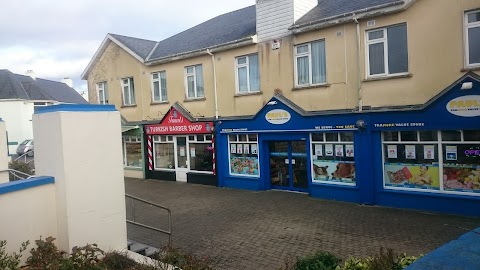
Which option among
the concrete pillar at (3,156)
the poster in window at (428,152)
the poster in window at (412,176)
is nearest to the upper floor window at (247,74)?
the poster in window at (412,176)

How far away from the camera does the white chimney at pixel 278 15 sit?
13.2m

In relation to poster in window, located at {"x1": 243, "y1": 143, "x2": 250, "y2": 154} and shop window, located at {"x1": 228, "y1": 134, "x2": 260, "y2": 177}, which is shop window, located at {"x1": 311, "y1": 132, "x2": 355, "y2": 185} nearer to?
shop window, located at {"x1": 228, "y1": 134, "x2": 260, "y2": 177}

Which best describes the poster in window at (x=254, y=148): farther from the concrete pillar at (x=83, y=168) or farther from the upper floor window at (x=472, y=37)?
the concrete pillar at (x=83, y=168)

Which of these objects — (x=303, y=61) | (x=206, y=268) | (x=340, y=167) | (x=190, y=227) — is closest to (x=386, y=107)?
(x=340, y=167)

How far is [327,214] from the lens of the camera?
1066 centimetres

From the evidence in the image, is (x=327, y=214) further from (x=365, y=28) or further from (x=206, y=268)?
(x=206, y=268)

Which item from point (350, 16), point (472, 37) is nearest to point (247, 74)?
point (350, 16)

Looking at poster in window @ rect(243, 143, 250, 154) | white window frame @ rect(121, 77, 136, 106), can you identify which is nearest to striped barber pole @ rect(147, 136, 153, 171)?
white window frame @ rect(121, 77, 136, 106)

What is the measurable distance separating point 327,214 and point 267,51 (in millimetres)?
6321

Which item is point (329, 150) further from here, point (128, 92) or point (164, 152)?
point (128, 92)

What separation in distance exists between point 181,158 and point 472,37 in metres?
12.2

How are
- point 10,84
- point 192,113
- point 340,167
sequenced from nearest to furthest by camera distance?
point 340,167 < point 192,113 < point 10,84

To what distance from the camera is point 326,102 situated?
484 inches

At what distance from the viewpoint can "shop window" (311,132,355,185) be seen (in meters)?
12.0
